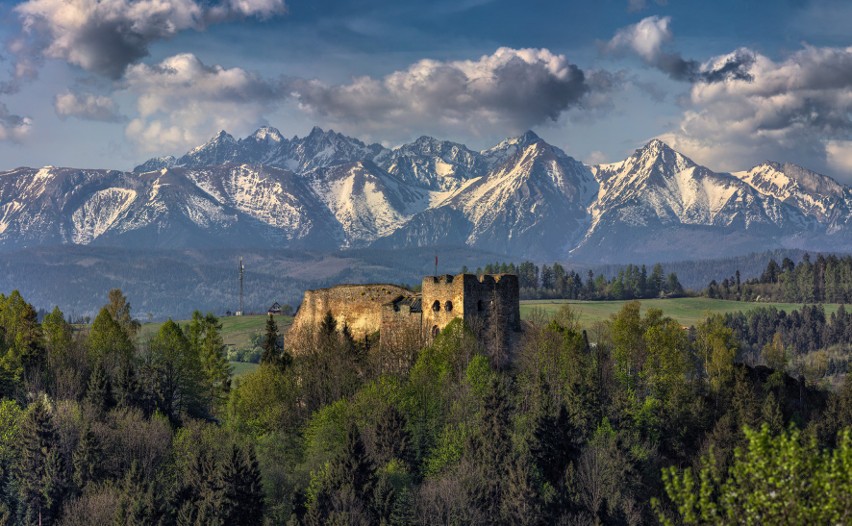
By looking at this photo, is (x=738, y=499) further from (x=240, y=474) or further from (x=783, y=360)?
(x=783, y=360)

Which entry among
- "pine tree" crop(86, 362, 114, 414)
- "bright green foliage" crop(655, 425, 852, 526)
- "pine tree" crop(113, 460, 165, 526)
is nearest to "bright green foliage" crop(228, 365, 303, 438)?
"pine tree" crop(86, 362, 114, 414)

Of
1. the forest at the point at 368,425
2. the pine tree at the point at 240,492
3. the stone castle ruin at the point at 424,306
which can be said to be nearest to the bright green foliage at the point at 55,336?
the forest at the point at 368,425

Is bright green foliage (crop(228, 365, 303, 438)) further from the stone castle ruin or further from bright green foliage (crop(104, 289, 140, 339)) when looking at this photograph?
bright green foliage (crop(104, 289, 140, 339))

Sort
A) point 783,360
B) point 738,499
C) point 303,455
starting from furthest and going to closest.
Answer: point 783,360 → point 303,455 → point 738,499

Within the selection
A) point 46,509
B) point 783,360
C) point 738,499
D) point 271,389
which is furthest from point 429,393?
point 783,360

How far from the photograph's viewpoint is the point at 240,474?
85.1 meters

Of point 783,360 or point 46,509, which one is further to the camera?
point 783,360

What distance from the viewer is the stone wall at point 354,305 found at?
120000 millimetres

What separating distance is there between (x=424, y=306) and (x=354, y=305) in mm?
10585

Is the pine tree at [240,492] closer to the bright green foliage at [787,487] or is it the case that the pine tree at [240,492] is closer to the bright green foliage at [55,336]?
the bright green foliage at [55,336]

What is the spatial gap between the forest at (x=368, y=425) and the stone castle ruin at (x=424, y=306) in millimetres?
1756

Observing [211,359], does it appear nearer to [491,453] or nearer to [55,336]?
[55,336]

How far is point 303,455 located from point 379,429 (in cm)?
1005

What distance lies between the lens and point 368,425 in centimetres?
10106
